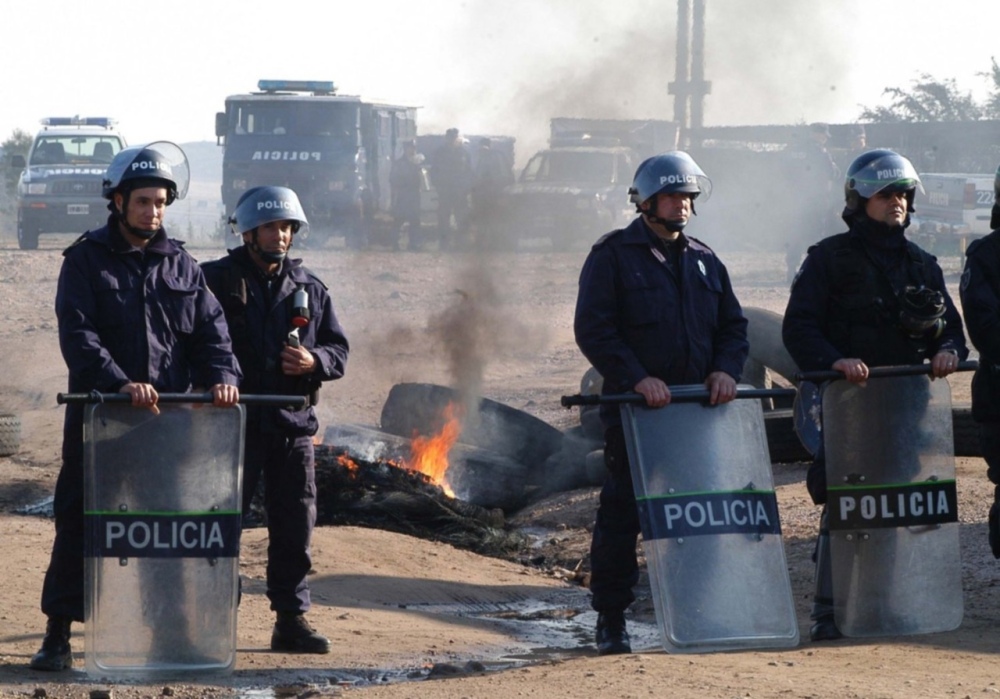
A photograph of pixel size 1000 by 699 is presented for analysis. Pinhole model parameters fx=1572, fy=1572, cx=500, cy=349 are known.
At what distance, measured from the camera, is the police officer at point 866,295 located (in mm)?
Result: 6371

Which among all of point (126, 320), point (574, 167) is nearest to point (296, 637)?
point (126, 320)

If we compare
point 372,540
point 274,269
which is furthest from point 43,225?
point 274,269

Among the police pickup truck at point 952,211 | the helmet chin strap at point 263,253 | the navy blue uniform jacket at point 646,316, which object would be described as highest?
the police pickup truck at point 952,211

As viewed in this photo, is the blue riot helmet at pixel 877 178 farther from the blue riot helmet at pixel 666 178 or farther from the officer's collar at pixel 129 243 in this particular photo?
the officer's collar at pixel 129 243

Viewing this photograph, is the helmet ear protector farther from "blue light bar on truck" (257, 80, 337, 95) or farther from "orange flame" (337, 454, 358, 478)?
"blue light bar on truck" (257, 80, 337, 95)

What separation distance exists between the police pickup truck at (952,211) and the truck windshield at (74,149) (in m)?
14.2

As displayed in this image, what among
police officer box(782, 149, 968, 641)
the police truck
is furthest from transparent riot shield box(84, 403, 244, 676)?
the police truck

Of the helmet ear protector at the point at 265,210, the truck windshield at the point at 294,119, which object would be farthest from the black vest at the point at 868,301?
the truck windshield at the point at 294,119

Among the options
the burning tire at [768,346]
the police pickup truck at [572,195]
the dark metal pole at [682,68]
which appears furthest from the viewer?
the dark metal pole at [682,68]

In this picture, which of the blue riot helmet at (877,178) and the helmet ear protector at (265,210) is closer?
the helmet ear protector at (265,210)

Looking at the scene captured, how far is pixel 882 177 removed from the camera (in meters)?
6.36

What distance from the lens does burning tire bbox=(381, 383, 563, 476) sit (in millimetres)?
11664

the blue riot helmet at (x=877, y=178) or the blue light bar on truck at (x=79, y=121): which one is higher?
the blue light bar on truck at (x=79, y=121)

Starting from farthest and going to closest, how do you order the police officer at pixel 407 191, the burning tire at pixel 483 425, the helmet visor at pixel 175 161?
1. the police officer at pixel 407 191
2. the burning tire at pixel 483 425
3. the helmet visor at pixel 175 161
